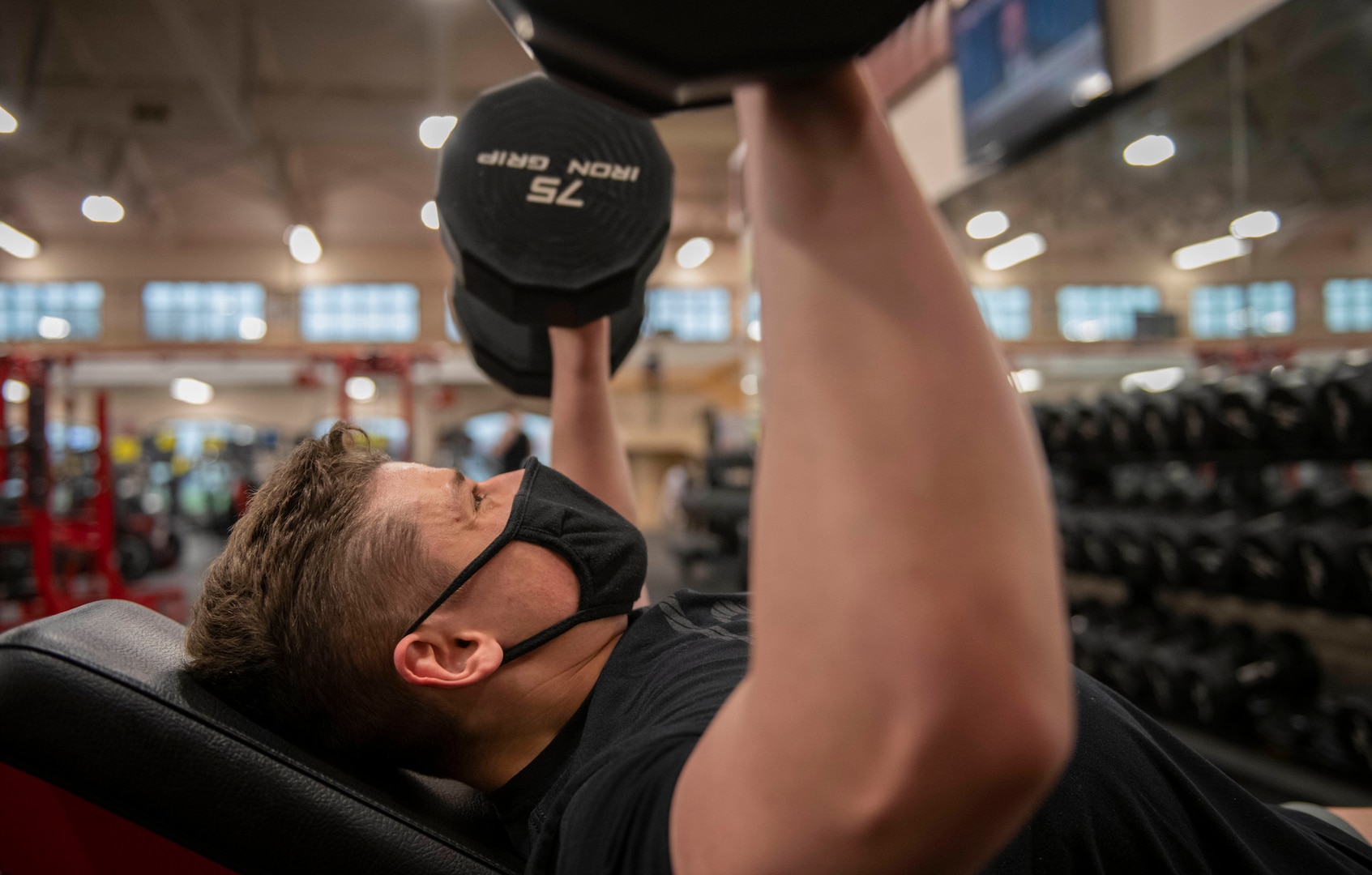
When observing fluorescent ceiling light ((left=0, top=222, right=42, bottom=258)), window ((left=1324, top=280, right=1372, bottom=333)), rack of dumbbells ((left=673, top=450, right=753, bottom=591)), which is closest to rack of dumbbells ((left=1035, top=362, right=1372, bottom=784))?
window ((left=1324, top=280, right=1372, bottom=333))

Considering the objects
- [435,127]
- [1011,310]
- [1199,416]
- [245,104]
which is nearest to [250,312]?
[245,104]

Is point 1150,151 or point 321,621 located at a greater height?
point 1150,151

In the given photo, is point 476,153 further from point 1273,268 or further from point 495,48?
point 495,48

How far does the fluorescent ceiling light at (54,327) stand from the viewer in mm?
12930

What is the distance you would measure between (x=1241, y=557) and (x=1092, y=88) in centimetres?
206

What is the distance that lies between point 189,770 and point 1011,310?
193 inches

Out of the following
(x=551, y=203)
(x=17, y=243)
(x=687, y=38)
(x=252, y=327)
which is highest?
(x=17, y=243)

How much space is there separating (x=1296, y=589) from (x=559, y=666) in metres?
2.37

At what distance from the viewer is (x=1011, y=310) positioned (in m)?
4.86

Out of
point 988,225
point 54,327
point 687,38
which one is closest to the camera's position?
point 687,38

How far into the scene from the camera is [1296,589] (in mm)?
2307

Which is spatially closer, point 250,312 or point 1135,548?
point 1135,548

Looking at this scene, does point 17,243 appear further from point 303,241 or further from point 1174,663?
point 1174,663

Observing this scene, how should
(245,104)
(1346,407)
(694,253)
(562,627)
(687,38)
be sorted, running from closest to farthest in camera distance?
1. (687,38)
2. (562,627)
3. (1346,407)
4. (245,104)
5. (694,253)
